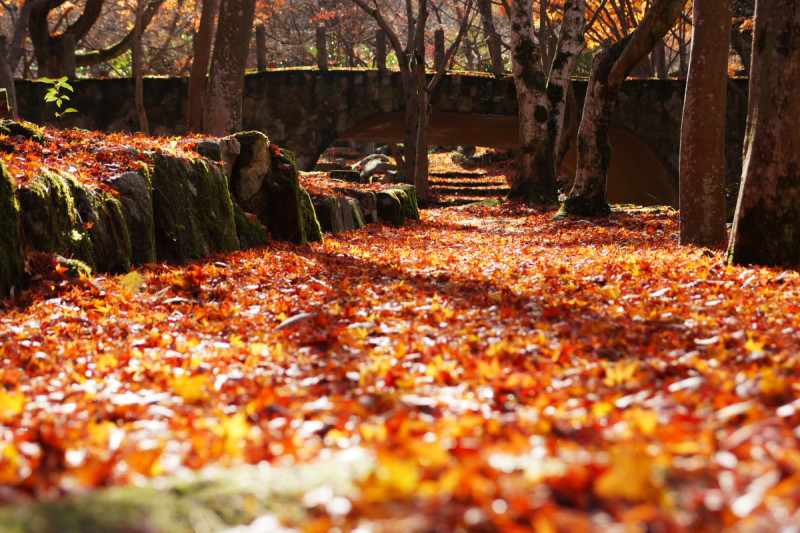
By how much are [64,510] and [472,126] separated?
2194cm

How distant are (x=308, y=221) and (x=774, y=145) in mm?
5683

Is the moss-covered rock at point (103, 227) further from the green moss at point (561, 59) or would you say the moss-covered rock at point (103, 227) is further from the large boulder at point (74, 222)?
the green moss at point (561, 59)

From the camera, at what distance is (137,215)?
6184 millimetres

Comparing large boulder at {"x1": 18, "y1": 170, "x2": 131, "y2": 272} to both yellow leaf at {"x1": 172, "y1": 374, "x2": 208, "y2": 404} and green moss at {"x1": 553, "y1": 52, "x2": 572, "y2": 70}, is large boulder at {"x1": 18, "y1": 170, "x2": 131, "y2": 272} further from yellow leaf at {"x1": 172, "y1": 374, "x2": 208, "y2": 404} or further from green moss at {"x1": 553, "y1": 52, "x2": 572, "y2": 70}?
green moss at {"x1": 553, "y1": 52, "x2": 572, "y2": 70}

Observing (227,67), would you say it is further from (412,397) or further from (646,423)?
(646,423)

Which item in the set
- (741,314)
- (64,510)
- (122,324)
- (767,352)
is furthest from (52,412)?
(741,314)

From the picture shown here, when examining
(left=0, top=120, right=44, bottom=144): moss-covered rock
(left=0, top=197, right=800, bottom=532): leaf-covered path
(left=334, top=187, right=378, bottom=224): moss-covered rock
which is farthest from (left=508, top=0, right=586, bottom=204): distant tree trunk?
(left=0, top=120, right=44, bottom=144): moss-covered rock

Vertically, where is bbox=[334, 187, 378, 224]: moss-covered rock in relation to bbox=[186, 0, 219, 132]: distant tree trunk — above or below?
below

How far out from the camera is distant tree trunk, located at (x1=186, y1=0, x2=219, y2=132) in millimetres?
13000

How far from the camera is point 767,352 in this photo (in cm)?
339

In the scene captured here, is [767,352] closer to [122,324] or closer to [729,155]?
[122,324]

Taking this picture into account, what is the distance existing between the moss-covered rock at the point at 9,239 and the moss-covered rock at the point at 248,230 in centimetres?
325

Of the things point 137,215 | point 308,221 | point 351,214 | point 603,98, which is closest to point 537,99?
point 603,98

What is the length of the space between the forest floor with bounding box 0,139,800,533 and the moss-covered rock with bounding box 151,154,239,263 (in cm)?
51
